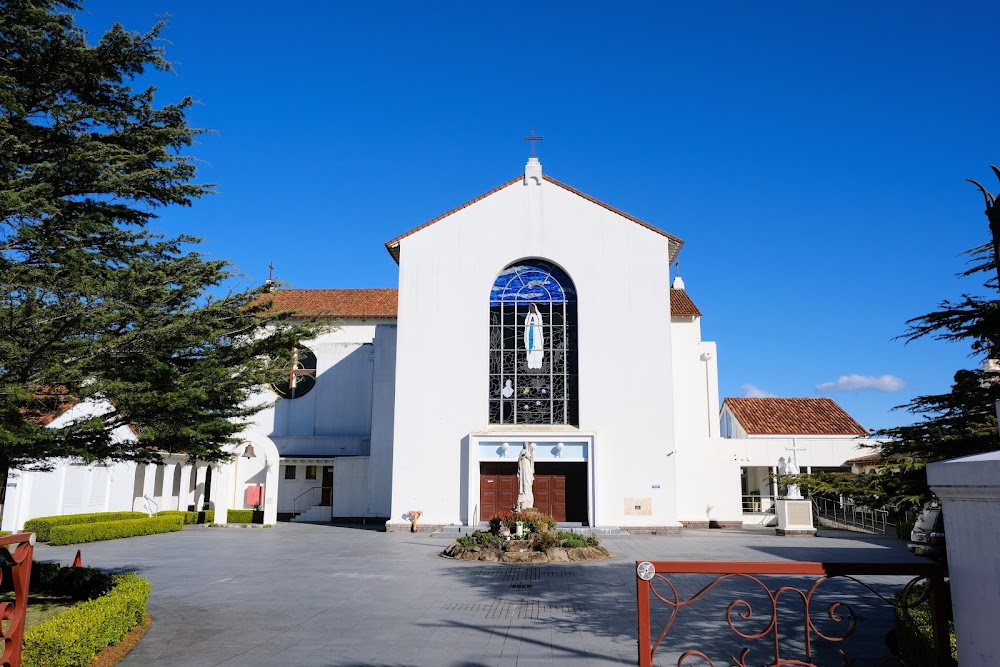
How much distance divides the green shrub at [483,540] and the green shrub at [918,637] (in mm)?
11645

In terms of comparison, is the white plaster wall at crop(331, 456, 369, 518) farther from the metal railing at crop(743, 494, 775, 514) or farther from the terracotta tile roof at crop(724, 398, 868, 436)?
the terracotta tile roof at crop(724, 398, 868, 436)

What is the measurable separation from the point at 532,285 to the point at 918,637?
77.7 feet

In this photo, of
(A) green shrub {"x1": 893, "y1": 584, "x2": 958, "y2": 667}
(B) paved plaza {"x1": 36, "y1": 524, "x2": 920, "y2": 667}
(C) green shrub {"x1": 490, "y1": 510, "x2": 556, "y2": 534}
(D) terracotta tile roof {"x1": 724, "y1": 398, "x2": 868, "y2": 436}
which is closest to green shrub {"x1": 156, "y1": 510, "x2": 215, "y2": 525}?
(B) paved plaza {"x1": 36, "y1": 524, "x2": 920, "y2": 667}

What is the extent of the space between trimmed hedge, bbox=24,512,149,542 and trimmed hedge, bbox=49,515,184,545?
0.34 metres

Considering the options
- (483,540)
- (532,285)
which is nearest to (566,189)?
(532,285)

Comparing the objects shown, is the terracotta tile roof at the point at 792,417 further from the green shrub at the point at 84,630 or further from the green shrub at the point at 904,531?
the green shrub at the point at 84,630

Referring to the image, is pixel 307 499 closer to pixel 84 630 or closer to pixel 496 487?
pixel 496 487

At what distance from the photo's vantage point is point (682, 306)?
34.6m

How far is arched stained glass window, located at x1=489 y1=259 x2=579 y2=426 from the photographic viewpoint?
1115 inches

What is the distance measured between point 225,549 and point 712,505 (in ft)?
63.9

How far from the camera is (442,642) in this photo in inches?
348

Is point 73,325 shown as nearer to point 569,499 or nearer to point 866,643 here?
point 866,643

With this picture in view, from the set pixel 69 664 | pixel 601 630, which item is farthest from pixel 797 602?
pixel 69 664

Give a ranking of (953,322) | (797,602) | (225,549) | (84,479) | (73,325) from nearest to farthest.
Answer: (953,322), (73,325), (797,602), (225,549), (84,479)
